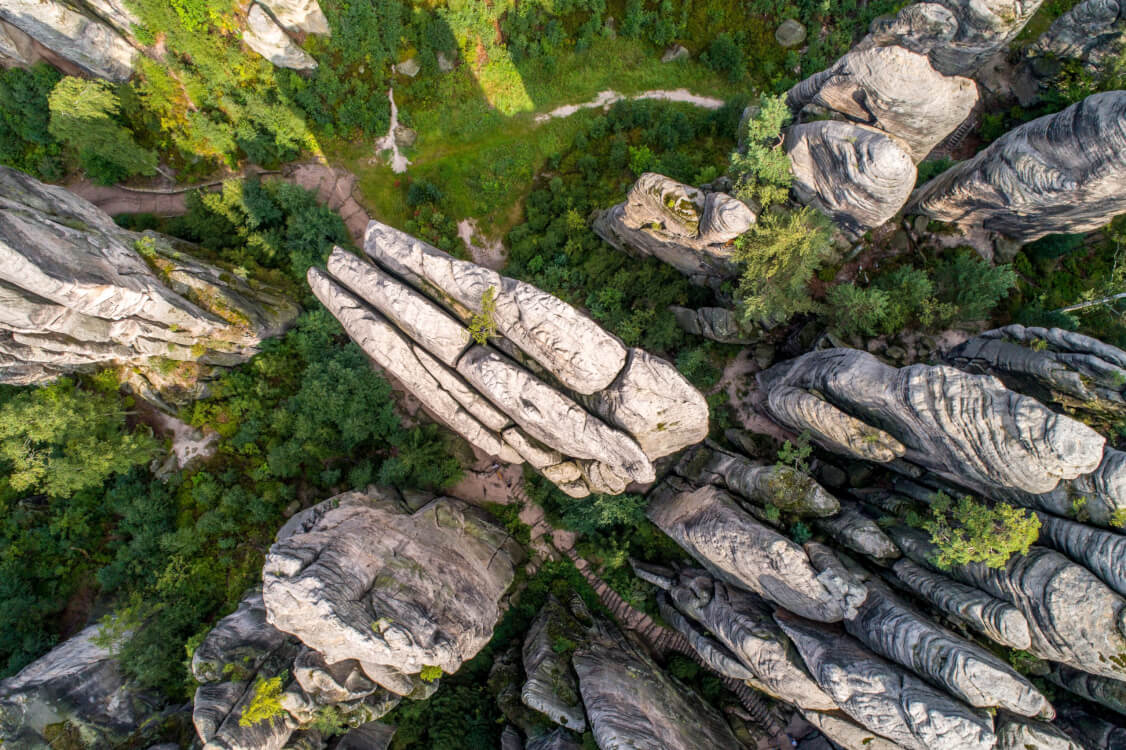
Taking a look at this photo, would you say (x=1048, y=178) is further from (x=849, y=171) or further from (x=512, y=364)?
(x=512, y=364)

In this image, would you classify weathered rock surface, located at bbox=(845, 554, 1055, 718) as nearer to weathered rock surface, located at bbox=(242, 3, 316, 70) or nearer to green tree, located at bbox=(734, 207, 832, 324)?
green tree, located at bbox=(734, 207, 832, 324)

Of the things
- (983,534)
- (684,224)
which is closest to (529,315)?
(684,224)

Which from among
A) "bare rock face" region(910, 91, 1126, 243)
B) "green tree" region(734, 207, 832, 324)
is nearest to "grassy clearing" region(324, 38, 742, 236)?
"green tree" region(734, 207, 832, 324)

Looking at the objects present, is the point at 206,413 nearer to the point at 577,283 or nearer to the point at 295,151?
the point at 295,151

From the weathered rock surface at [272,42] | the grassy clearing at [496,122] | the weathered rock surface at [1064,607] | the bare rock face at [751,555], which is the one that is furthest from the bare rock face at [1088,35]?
the weathered rock surface at [272,42]

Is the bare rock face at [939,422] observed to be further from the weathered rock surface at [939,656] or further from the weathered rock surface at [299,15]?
the weathered rock surface at [299,15]

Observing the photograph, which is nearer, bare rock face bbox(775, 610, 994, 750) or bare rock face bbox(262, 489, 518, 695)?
bare rock face bbox(775, 610, 994, 750)
